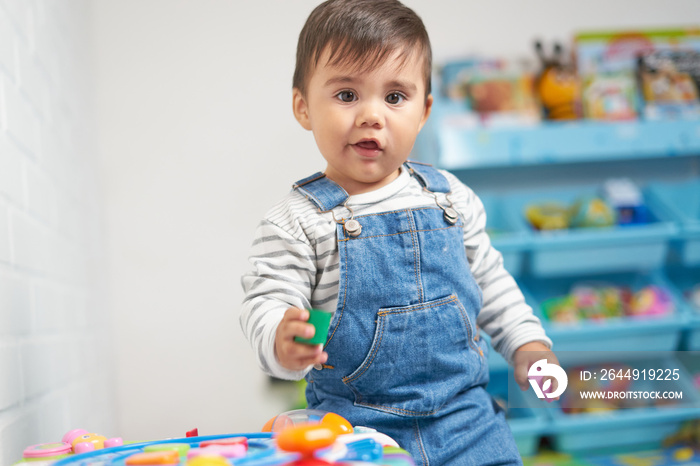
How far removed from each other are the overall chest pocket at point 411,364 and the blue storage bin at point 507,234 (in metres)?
1.17

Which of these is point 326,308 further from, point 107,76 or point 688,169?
point 688,169

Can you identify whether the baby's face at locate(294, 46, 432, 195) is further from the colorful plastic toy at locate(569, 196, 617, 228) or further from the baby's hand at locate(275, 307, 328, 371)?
the colorful plastic toy at locate(569, 196, 617, 228)

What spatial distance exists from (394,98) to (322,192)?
0.17m

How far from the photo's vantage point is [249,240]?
229cm

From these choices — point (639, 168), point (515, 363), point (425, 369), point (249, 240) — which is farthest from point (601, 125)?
point (425, 369)

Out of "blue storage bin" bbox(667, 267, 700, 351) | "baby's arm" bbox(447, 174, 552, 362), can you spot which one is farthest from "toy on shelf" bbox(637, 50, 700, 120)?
"baby's arm" bbox(447, 174, 552, 362)

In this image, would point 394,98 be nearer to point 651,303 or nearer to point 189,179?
point 189,179

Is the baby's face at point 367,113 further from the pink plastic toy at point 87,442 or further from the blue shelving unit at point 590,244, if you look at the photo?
the blue shelving unit at point 590,244

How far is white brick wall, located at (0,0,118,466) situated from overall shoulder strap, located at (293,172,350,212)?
1.40 ft

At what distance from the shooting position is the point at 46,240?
1.19 metres

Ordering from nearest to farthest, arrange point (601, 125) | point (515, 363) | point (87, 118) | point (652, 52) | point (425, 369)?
point (425, 369) → point (515, 363) → point (87, 118) → point (601, 125) → point (652, 52)

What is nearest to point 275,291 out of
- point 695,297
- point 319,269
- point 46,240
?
point 319,269

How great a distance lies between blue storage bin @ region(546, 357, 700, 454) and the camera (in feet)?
6.71

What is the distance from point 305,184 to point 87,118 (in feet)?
4.12
